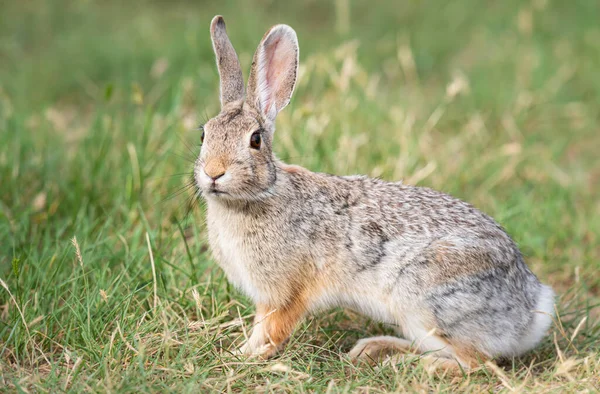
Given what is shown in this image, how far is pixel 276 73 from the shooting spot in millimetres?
4289

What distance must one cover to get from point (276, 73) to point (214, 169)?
0.83m

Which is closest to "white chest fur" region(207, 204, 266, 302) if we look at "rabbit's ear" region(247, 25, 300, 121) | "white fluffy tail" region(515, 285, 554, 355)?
"rabbit's ear" region(247, 25, 300, 121)

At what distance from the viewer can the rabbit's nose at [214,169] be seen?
3721 millimetres

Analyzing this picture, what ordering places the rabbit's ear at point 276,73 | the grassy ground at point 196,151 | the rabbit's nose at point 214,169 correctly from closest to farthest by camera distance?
the rabbit's nose at point 214,169
the grassy ground at point 196,151
the rabbit's ear at point 276,73

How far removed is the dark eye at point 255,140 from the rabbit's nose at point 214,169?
0.27 meters

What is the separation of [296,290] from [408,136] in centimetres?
238

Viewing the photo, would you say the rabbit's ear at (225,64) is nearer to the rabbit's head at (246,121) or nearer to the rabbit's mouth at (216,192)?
the rabbit's head at (246,121)

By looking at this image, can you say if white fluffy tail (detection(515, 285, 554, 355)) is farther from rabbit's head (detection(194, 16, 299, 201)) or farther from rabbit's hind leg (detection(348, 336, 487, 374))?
rabbit's head (detection(194, 16, 299, 201))

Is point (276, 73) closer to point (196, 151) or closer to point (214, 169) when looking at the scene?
point (214, 169)

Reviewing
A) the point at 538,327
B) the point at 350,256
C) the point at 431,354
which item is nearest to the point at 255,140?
the point at 350,256

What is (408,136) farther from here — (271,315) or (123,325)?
(123,325)

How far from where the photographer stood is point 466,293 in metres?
4.03

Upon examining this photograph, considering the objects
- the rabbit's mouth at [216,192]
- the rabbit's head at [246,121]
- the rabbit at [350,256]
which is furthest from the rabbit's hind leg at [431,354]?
the rabbit's mouth at [216,192]

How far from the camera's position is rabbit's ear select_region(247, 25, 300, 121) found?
4.21m
